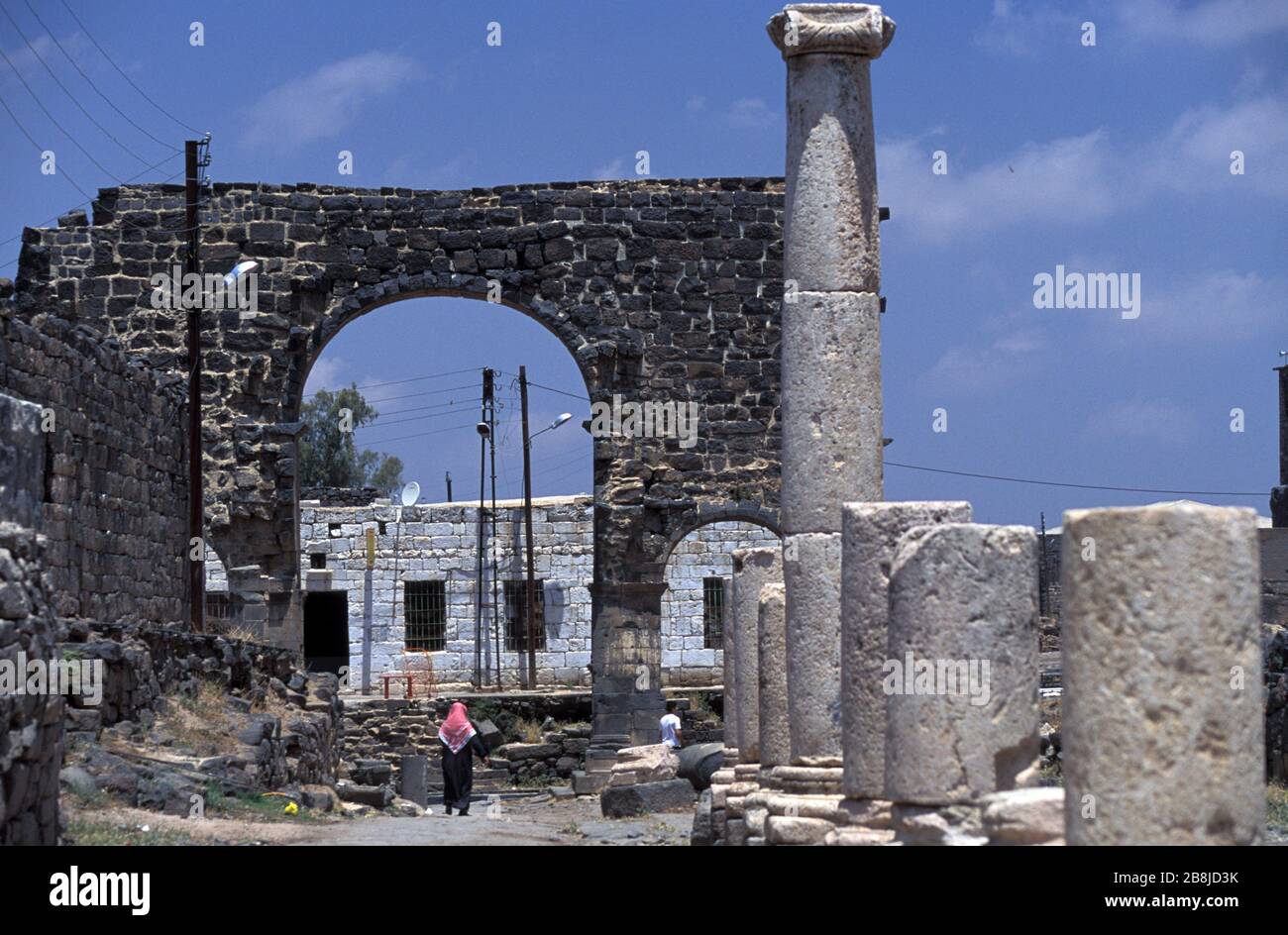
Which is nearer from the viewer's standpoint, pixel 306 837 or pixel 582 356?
pixel 306 837

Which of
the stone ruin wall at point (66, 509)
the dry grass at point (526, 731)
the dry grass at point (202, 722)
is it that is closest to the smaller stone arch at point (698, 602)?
the dry grass at point (526, 731)

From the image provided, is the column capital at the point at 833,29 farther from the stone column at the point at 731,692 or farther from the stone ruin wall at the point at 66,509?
the stone ruin wall at the point at 66,509

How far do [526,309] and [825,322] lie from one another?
12440 millimetres

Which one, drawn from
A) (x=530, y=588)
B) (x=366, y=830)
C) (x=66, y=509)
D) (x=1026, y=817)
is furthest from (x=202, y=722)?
(x=530, y=588)

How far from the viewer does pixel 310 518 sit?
110 ft

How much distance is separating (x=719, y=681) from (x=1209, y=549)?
2901cm

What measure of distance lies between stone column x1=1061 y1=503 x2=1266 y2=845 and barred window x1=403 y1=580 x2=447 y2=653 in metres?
29.4

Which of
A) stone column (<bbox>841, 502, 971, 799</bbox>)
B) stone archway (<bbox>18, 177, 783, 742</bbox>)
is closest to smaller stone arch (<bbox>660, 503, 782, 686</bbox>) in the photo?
stone archway (<bbox>18, 177, 783, 742</bbox>)

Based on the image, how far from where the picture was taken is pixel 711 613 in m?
33.7

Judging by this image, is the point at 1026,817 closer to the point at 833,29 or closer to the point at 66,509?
the point at 833,29

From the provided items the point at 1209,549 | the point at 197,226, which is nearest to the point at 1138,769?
the point at 1209,549

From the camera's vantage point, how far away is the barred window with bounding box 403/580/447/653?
33406 mm

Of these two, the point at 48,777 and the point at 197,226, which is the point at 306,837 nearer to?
the point at 48,777

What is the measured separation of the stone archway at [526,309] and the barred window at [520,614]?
12.2 m
